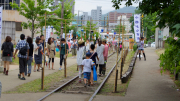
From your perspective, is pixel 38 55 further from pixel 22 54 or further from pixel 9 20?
pixel 9 20

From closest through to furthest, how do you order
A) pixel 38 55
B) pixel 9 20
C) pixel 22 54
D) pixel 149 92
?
pixel 149 92
pixel 22 54
pixel 38 55
pixel 9 20

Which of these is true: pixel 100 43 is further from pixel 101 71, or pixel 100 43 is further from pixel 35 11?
pixel 35 11

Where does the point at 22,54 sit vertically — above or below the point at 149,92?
above

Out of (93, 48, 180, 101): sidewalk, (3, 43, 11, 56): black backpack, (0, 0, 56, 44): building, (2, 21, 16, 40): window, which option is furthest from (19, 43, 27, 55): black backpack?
(2, 21, 16, 40): window

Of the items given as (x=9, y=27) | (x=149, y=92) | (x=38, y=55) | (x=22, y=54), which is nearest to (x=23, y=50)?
(x=22, y=54)

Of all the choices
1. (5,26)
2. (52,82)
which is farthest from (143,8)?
(5,26)

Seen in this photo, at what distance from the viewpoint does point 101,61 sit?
1157 centimetres

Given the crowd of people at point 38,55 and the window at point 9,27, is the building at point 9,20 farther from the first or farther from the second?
the crowd of people at point 38,55

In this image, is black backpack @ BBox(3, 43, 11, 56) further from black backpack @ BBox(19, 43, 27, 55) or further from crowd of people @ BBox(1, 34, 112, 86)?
black backpack @ BBox(19, 43, 27, 55)

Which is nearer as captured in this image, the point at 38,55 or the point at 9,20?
the point at 38,55

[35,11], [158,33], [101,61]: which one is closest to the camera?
[101,61]

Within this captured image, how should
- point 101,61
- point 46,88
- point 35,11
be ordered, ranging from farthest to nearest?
point 35,11 → point 101,61 → point 46,88

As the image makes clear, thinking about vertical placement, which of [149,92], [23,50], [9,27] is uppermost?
[9,27]

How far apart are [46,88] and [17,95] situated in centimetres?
154
